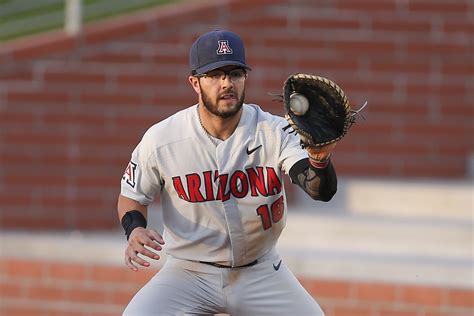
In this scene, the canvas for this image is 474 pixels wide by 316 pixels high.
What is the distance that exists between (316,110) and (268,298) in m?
1.12

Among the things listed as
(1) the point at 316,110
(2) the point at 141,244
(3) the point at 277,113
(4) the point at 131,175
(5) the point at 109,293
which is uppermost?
(3) the point at 277,113

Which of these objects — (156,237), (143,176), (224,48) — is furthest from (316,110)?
(143,176)

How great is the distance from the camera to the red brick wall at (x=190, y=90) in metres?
10.3

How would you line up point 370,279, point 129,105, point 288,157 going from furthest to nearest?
point 129,105 → point 370,279 → point 288,157

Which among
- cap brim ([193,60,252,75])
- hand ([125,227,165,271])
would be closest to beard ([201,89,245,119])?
cap brim ([193,60,252,75])

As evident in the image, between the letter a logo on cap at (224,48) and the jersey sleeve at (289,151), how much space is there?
0.49 meters

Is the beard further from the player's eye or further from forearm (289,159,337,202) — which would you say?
forearm (289,159,337,202)

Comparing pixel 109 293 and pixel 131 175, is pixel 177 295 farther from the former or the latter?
pixel 109 293

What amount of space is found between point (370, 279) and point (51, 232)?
2694mm

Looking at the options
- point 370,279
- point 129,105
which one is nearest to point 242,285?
point 370,279

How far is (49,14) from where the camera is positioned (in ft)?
35.8

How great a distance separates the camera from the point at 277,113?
10.7 meters

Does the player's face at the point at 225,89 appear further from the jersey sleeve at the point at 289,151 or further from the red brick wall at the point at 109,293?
the red brick wall at the point at 109,293

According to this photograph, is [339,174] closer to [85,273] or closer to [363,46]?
[363,46]
